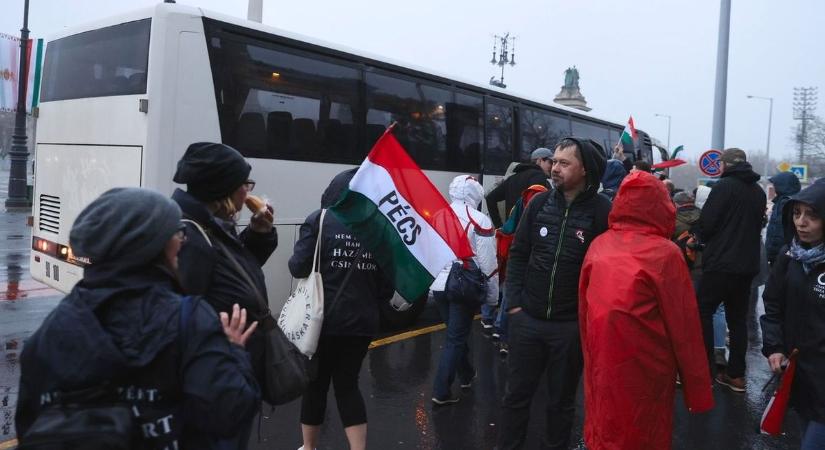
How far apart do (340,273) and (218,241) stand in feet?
4.05

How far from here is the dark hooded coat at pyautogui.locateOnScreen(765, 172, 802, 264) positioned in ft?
20.7

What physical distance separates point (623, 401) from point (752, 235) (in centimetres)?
322

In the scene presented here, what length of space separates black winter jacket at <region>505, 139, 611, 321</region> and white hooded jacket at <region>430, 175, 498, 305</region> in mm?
1144

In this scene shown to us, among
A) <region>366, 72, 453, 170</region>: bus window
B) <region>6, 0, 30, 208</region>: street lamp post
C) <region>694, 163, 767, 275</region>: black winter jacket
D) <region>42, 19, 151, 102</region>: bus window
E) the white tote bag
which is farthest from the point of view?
<region>6, 0, 30, 208</region>: street lamp post

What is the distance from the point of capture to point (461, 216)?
4.98 metres

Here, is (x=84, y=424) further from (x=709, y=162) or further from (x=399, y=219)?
(x=709, y=162)

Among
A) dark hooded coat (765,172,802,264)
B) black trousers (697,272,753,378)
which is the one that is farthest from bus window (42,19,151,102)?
dark hooded coat (765,172,802,264)

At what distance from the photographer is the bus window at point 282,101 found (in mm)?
6270

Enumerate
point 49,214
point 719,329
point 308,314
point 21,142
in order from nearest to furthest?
1. point 308,314
2. point 719,329
3. point 49,214
4. point 21,142

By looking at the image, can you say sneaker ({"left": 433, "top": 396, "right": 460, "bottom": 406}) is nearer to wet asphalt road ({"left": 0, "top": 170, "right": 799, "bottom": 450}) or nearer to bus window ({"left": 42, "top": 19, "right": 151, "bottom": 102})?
wet asphalt road ({"left": 0, "top": 170, "right": 799, "bottom": 450})

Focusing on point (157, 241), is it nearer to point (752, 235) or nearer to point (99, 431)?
point (99, 431)

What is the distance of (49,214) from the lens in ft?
22.8

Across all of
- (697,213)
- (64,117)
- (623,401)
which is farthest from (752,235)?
(64,117)

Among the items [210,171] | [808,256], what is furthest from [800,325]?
[210,171]
